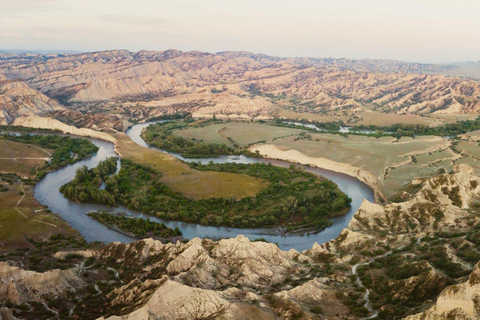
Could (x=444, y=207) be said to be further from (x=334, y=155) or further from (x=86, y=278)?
(x=334, y=155)

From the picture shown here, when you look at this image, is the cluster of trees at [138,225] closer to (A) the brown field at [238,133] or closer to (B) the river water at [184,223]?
(B) the river water at [184,223]

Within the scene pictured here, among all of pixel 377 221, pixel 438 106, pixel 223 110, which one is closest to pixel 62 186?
pixel 377 221

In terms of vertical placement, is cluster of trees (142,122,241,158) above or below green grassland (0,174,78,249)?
above

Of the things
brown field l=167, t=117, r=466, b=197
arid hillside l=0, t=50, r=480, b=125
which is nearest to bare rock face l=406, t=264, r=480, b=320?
brown field l=167, t=117, r=466, b=197

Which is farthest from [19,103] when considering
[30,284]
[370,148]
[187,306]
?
[187,306]

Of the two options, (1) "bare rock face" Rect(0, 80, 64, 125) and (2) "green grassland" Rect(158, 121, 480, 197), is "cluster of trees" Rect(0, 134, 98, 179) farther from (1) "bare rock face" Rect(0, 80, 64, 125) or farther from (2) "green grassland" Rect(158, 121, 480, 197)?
(1) "bare rock face" Rect(0, 80, 64, 125)

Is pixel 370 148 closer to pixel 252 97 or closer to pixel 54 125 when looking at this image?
pixel 54 125

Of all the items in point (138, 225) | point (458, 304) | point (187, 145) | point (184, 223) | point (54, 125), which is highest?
point (458, 304)

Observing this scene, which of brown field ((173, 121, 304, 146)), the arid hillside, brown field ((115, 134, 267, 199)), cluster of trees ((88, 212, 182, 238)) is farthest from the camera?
the arid hillside
